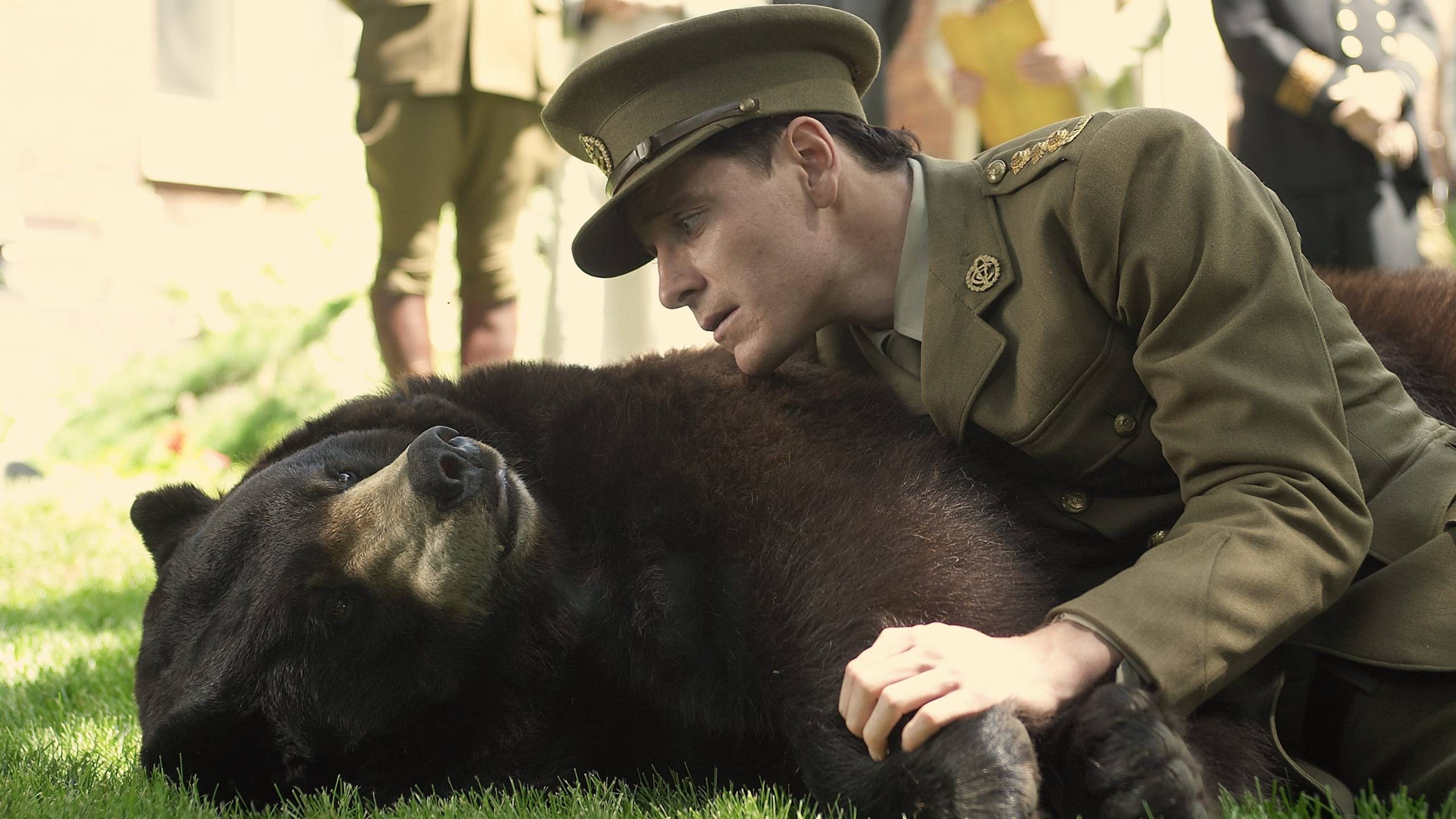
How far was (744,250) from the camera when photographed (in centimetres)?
249

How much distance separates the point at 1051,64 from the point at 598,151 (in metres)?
2.46

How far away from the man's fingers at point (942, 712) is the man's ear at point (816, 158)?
3.47 ft

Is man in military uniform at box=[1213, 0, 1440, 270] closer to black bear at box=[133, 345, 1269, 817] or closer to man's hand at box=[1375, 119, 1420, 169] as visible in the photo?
man's hand at box=[1375, 119, 1420, 169]

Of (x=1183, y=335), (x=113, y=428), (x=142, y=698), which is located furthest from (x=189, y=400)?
(x=1183, y=335)

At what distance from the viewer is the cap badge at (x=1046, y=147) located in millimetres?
2291

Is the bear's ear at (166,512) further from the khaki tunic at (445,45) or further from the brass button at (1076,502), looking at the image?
the khaki tunic at (445,45)

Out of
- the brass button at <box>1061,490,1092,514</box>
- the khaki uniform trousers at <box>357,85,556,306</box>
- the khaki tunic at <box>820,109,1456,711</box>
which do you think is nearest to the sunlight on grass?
the khaki tunic at <box>820,109,1456,711</box>

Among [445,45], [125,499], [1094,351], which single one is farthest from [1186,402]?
[125,499]

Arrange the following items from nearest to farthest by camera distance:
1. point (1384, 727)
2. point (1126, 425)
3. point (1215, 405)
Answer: point (1215, 405), point (1384, 727), point (1126, 425)

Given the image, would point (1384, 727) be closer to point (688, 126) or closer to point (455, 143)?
point (688, 126)

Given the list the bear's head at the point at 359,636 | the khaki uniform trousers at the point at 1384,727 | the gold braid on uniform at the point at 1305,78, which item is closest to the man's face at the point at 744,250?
the bear's head at the point at 359,636

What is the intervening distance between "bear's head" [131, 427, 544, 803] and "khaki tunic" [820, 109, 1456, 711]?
87cm

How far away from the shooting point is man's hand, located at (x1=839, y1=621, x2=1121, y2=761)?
72.3 inches

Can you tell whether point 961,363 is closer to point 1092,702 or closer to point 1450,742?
point 1092,702
